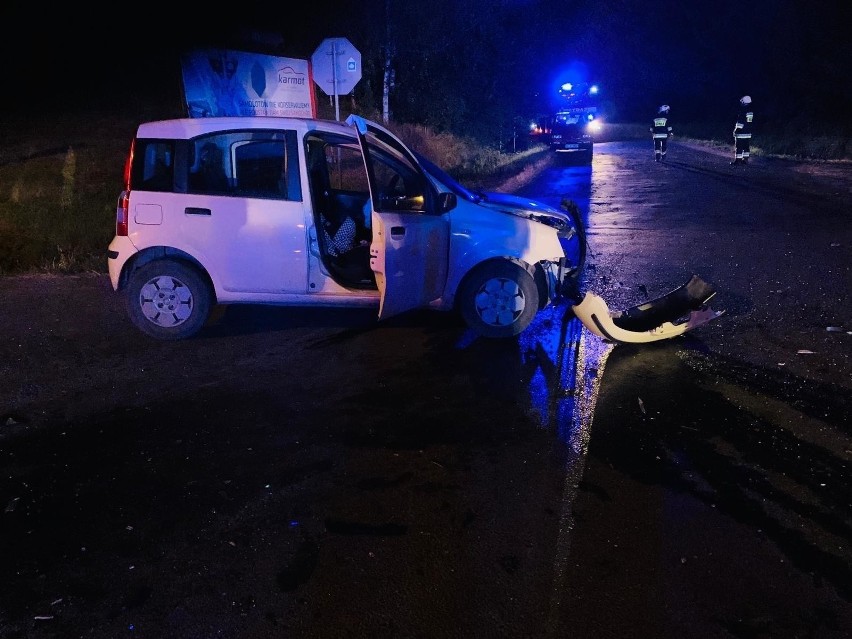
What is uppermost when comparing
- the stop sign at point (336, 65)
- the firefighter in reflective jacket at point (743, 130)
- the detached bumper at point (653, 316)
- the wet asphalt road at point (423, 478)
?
the stop sign at point (336, 65)

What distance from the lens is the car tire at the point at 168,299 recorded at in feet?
19.9

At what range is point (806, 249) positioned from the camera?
936cm

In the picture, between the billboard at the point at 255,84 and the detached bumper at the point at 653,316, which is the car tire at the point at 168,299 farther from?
the billboard at the point at 255,84

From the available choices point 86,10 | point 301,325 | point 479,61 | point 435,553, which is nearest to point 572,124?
point 479,61

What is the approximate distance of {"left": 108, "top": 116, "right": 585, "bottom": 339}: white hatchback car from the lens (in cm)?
590

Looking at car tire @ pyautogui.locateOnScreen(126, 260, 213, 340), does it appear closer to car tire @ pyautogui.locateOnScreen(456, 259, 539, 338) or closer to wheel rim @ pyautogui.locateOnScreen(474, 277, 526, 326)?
car tire @ pyautogui.locateOnScreen(456, 259, 539, 338)

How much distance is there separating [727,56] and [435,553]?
55762mm

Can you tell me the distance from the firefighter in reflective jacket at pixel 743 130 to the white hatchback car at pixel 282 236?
1666 centimetres

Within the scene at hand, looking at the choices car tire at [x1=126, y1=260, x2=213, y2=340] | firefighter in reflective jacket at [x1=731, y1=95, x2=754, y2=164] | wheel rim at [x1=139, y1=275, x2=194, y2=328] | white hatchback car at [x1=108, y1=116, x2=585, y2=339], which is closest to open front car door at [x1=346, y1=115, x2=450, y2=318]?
white hatchback car at [x1=108, y1=116, x2=585, y2=339]

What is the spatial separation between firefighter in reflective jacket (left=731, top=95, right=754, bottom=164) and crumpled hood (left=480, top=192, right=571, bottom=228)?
51.7 ft

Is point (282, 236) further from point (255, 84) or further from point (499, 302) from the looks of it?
point (255, 84)

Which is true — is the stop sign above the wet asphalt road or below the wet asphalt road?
above

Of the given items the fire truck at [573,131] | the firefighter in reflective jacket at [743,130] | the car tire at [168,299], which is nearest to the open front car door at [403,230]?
the car tire at [168,299]

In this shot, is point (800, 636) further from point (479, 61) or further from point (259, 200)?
point (479, 61)
